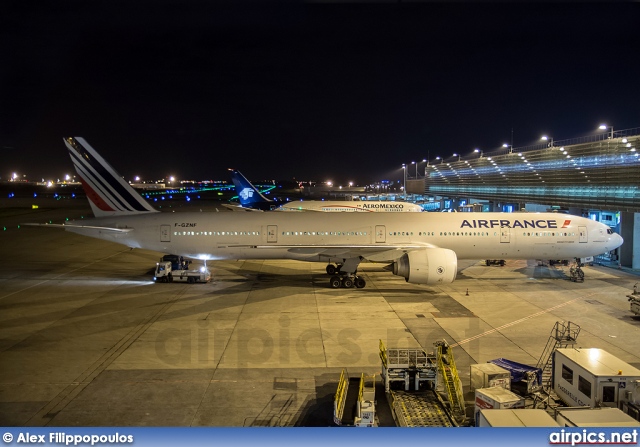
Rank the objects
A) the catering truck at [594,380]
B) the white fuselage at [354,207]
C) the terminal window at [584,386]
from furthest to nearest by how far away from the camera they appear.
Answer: the white fuselage at [354,207], the terminal window at [584,386], the catering truck at [594,380]

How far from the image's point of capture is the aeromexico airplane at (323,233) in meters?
26.1

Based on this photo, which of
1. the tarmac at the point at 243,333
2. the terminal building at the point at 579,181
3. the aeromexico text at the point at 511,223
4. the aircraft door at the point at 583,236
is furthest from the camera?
the terminal building at the point at 579,181

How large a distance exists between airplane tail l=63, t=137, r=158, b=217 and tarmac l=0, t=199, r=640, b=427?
3.99m

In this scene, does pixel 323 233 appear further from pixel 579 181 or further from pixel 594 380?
pixel 579 181

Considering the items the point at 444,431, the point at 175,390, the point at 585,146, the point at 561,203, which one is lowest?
the point at 175,390

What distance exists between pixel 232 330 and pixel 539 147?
3778 cm

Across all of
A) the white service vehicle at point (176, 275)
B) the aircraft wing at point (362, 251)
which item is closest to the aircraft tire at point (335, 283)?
the aircraft wing at point (362, 251)

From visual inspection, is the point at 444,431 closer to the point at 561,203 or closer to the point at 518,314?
the point at 518,314

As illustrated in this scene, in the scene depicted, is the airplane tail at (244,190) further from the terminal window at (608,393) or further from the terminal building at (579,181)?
the terminal window at (608,393)

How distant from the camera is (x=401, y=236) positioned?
26.1 m

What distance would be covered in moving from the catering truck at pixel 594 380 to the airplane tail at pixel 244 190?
5918 centimetres

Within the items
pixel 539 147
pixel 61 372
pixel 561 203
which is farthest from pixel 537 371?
pixel 539 147

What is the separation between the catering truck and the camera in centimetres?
930

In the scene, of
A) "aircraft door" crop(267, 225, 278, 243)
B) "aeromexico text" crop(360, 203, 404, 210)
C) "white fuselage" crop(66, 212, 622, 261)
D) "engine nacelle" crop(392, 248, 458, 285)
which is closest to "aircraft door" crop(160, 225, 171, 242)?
"white fuselage" crop(66, 212, 622, 261)
